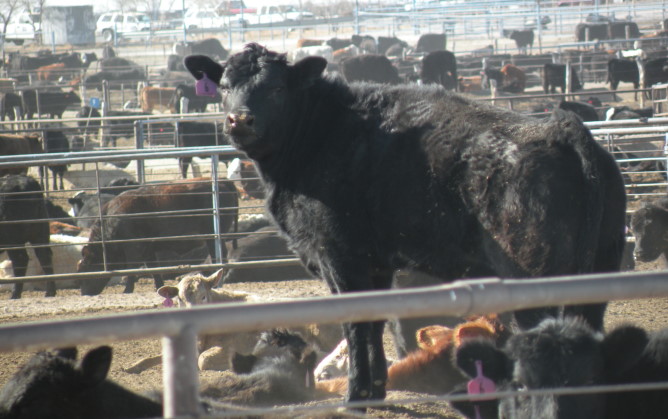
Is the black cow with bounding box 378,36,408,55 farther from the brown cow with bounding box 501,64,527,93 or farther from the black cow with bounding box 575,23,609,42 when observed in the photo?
the brown cow with bounding box 501,64,527,93

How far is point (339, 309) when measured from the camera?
76.2 inches

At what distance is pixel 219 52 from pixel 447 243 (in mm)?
51219

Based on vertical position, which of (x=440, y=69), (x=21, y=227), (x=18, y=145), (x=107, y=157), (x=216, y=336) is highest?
(x=440, y=69)

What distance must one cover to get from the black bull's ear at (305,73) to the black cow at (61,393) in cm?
291

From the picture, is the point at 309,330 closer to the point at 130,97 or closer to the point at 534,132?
the point at 534,132

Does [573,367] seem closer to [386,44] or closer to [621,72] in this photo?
[621,72]

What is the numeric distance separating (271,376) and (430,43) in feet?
161

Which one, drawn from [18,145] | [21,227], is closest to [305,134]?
[21,227]

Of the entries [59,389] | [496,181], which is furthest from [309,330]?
[59,389]

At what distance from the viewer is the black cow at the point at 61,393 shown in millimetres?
3191

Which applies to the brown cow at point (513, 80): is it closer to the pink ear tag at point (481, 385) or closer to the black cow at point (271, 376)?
the black cow at point (271, 376)

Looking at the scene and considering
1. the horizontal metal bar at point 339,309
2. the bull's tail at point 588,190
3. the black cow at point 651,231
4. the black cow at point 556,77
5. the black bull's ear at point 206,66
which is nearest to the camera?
the horizontal metal bar at point 339,309

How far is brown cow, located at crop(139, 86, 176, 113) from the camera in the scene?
1318 inches

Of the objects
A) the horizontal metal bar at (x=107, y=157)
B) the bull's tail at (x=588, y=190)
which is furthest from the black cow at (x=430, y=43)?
the bull's tail at (x=588, y=190)
